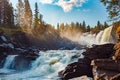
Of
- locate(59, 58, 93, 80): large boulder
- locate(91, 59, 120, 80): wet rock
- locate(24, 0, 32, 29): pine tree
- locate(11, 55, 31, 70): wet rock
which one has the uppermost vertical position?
locate(24, 0, 32, 29): pine tree

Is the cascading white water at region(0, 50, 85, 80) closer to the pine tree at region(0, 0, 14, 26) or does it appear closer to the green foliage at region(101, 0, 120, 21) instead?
the green foliage at region(101, 0, 120, 21)

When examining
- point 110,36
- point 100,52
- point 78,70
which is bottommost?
point 78,70

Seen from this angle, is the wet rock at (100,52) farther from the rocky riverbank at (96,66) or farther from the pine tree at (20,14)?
the pine tree at (20,14)

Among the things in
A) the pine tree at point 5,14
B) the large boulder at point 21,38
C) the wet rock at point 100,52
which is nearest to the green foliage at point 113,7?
the wet rock at point 100,52

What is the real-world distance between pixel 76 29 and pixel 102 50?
12397 cm

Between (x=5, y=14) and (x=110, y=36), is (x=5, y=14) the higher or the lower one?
the higher one

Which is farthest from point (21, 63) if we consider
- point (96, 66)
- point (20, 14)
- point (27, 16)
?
point (20, 14)

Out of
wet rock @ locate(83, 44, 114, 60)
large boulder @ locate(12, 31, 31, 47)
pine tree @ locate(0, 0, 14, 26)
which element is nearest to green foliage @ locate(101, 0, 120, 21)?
wet rock @ locate(83, 44, 114, 60)

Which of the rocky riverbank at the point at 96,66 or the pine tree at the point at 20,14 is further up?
the pine tree at the point at 20,14

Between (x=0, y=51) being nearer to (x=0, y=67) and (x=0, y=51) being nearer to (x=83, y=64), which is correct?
(x=0, y=67)

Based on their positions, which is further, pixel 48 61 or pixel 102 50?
pixel 48 61

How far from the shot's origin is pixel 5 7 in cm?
9669

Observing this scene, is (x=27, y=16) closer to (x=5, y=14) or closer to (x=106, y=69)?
(x=5, y=14)

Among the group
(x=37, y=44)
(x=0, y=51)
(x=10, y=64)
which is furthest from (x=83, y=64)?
(x=37, y=44)
